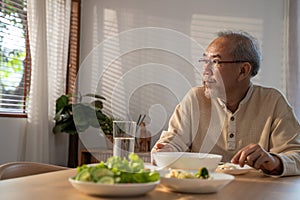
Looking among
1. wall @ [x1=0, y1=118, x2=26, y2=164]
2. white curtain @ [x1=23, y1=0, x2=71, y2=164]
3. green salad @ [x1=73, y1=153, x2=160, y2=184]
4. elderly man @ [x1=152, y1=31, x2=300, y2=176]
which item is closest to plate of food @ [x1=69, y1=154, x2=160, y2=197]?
green salad @ [x1=73, y1=153, x2=160, y2=184]

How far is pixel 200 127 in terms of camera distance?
1.96 m

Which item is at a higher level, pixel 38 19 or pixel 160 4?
pixel 160 4

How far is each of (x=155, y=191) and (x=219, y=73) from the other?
1.15 m

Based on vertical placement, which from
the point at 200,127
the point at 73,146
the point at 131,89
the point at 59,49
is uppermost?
the point at 59,49

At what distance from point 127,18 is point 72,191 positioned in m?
3.21

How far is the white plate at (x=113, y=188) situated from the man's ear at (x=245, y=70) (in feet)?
4.12

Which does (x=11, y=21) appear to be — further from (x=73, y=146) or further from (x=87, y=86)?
(x=73, y=146)

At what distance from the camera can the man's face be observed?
1931mm

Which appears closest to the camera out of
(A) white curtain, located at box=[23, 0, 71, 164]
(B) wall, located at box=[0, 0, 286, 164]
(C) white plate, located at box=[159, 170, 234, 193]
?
(C) white plate, located at box=[159, 170, 234, 193]

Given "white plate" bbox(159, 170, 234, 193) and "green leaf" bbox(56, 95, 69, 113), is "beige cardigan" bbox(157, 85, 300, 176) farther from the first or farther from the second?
"green leaf" bbox(56, 95, 69, 113)

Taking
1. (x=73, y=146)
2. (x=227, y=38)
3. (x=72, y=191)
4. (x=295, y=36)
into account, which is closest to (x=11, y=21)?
(x=73, y=146)

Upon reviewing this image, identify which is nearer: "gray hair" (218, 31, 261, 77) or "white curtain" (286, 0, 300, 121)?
"gray hair" (218, 31, 261, 77)

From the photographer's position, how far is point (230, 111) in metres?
1.96

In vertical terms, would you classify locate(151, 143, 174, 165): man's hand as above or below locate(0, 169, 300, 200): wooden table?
above
